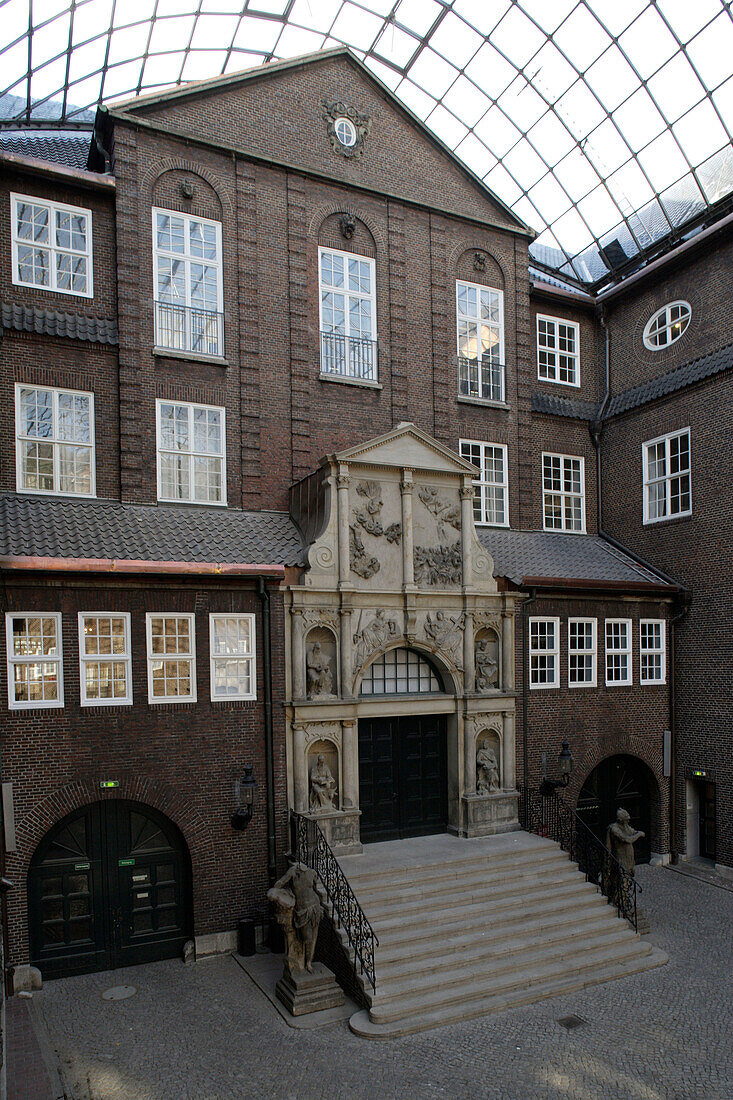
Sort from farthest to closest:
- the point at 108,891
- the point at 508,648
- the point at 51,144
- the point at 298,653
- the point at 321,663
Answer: the point at 51,144 < the point at 508,648 < the point at 321,663 < the point at 298,653 < the point at 108,891

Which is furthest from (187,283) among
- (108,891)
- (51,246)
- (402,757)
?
(108,891)

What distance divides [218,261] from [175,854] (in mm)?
12636

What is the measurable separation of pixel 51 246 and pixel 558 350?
14.0 m

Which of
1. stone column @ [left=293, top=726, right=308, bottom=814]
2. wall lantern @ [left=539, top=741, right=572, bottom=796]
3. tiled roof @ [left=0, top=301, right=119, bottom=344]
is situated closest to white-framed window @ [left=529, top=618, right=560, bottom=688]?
wall lantern @ [left=539, top=741, right=572, bottom=796]

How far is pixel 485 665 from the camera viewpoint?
680 inches

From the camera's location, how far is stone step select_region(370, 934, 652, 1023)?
11.5 meters

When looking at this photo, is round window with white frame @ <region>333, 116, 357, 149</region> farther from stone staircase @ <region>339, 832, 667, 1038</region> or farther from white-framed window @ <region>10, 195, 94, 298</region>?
stone staircase @ <region>339, 832, 667, 1038</region>

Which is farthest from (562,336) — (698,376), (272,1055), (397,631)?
(272,1055)

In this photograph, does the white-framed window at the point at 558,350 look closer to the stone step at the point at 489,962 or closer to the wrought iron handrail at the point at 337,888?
the wrought iron handrail at the point at 337,888

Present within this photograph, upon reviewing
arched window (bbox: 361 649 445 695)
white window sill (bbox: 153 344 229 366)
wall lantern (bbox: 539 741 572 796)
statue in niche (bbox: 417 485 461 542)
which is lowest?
wall lantern (bbox: 539 741 572 796)

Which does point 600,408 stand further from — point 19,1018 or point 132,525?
point 19,1018

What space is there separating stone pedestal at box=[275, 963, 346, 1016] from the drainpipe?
2.54 meters

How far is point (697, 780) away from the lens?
19.6 m

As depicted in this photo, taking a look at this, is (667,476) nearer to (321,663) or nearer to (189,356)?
(321,663)
